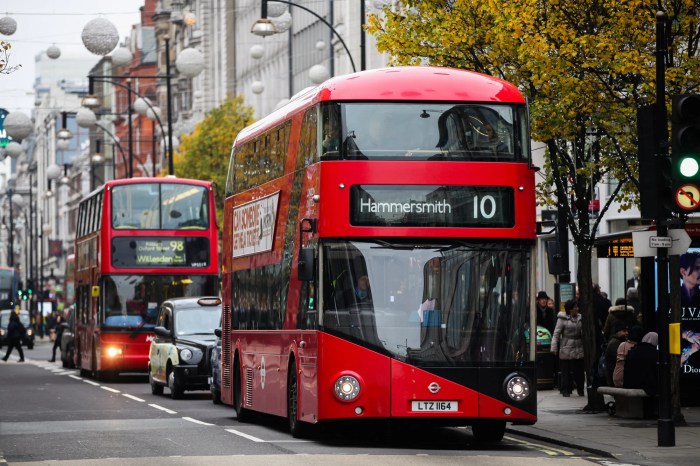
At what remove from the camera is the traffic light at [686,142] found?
56.5 ft

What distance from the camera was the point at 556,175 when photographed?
2405cm

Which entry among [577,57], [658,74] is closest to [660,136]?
[658,74]

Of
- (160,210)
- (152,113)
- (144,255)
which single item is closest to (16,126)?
(160,210)

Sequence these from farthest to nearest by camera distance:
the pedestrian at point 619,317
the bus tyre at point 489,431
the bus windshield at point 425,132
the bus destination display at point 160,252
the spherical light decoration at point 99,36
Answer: the bus destination display at point 160,252, the spherical light decoration at point 99,36, the pedestrian at point 619,317, the bus tyre at point 489,431, the bus windshield at point 425,132

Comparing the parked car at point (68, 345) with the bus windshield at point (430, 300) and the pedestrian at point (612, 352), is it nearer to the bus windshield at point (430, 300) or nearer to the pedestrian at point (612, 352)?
the pedestrian at point (612, 352)

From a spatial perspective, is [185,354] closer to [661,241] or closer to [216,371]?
[216,371]

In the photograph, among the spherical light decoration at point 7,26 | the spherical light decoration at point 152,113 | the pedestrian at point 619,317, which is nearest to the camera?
the spherical light decoration at point 7,26

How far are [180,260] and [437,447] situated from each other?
1901 cm

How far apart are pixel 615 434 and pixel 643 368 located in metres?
2.35

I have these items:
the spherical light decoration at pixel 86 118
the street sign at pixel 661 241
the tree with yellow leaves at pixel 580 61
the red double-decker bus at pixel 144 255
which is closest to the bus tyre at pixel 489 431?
the street sign at pixel 661 241

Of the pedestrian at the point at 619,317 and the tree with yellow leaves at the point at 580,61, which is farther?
the pedestrian at the point at 619,317

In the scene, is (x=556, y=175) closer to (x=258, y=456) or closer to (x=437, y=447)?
(x=437, y=447)

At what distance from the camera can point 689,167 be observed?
56.6ft

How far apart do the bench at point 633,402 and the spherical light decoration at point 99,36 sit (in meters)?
15.2
